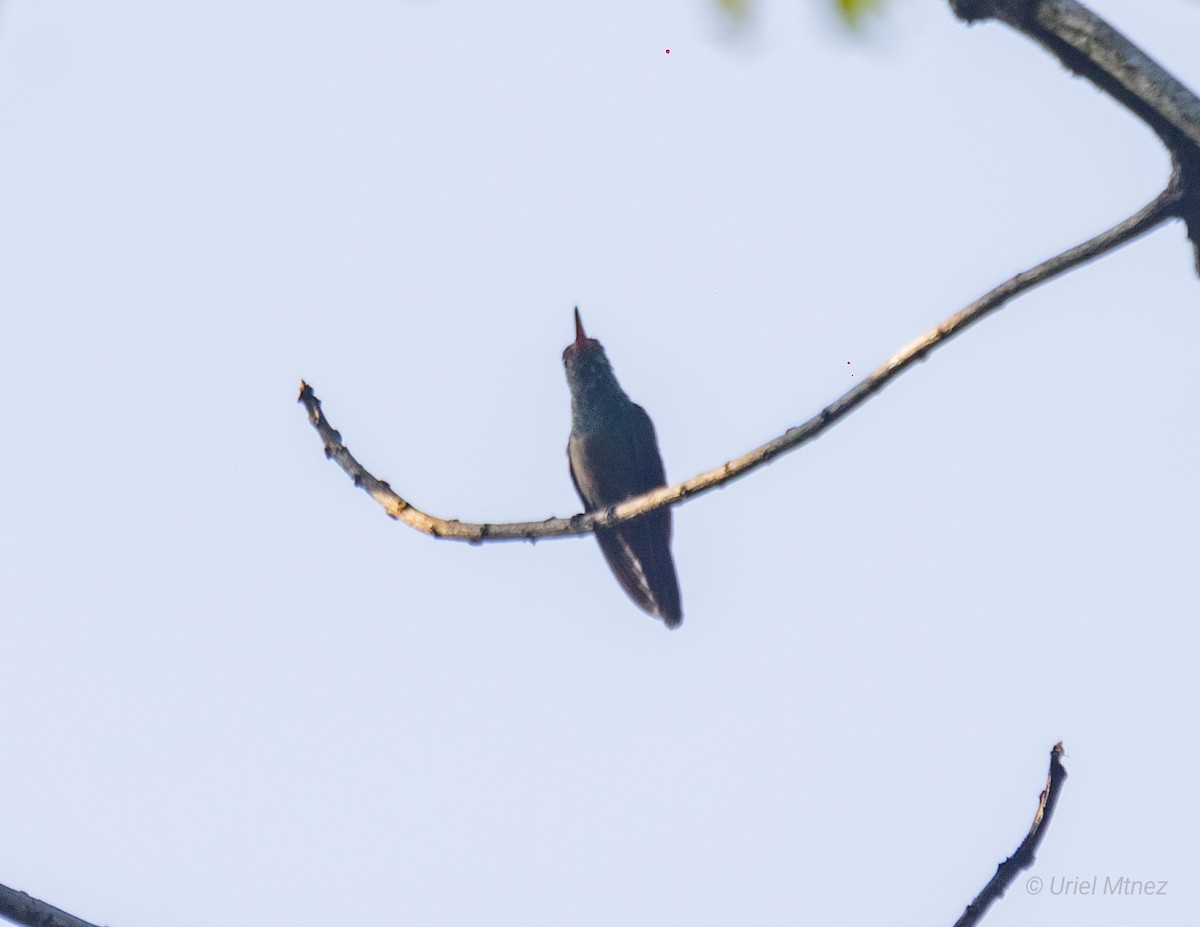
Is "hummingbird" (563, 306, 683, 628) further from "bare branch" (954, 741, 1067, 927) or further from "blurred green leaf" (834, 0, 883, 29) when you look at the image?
"blurred green leaf" (834, 0, 883, 29)

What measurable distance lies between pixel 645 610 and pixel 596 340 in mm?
1707

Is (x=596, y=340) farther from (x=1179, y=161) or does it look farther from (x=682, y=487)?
(x=1179, y=161)

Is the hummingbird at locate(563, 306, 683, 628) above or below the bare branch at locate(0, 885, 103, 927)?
above

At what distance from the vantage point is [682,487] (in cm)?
361

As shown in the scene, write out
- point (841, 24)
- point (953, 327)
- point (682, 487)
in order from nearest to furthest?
point (841, 24) → point (953, 327) → point (682, 487)

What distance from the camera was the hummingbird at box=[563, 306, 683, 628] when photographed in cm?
743

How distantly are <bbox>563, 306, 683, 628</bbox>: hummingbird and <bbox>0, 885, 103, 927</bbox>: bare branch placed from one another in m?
5.06

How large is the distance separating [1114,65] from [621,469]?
5.51 meters

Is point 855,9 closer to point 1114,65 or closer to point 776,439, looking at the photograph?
point 1114,65

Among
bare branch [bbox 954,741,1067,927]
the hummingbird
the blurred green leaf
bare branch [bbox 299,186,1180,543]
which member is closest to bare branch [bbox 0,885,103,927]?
bare branch [bbox 299,186,1180,543]

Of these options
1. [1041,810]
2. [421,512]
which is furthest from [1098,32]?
[421,512]

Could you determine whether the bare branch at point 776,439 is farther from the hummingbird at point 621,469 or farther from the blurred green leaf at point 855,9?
the hummingbird at point 621,469

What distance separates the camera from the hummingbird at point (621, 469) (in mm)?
7434

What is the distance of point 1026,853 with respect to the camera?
8.98ft
